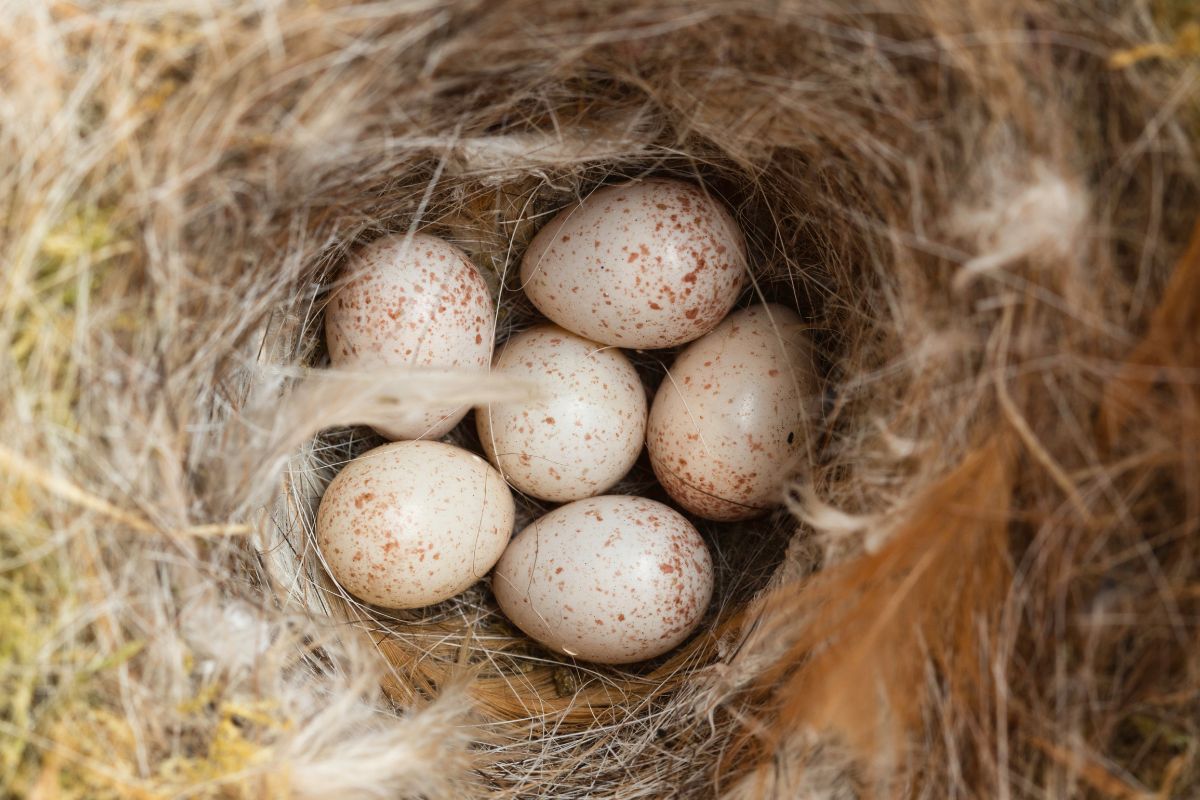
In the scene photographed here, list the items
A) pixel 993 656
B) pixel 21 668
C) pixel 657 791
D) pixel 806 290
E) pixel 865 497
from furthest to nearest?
pixel 806 290
pixel 657 791
pixel 865 497
pixel 993 656
pixel 21 668

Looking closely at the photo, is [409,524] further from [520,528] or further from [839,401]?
[839,401]

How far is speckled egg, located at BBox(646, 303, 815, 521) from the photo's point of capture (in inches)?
54.5

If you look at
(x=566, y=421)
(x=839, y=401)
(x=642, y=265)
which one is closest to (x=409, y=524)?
(x=566, y=421)

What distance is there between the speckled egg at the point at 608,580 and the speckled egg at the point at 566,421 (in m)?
0.05

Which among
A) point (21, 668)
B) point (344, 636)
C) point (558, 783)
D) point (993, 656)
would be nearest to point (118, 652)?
point (21, 668)

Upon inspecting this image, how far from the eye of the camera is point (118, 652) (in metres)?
0.97

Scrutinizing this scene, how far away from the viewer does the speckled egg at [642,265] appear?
136 centimetres

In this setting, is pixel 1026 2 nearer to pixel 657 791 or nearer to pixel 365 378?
pixel 365 378

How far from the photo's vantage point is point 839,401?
126cm

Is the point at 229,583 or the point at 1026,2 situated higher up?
the point at 1026,2

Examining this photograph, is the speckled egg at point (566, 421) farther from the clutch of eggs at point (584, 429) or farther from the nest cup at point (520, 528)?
the nest cup at point (520, 528)

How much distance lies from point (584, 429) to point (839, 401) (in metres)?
0.40

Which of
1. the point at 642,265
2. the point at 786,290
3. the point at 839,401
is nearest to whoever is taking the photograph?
the point at 839,401

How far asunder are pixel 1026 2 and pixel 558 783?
120cm
